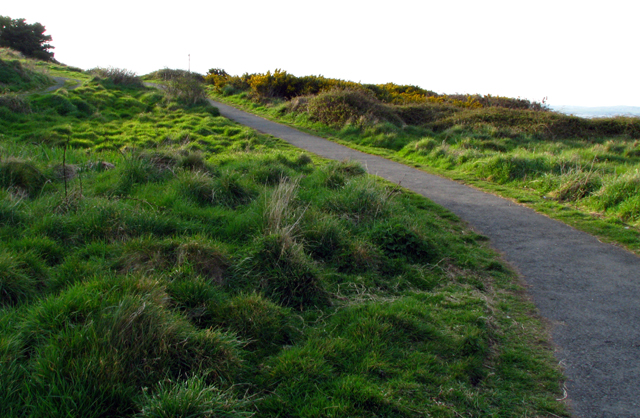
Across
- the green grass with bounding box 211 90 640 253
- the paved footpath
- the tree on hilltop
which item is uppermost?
the tree on hilltop

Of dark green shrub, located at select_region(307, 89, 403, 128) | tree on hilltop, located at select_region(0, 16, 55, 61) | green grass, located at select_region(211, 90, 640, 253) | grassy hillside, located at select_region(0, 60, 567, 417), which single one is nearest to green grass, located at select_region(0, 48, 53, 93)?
green grass, located at select_region(211, 90, 640, 253)

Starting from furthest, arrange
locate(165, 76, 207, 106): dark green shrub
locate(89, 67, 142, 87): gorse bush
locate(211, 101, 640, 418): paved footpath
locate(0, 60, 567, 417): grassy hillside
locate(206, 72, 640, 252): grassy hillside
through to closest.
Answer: locate(89, 67, 142, 87): gorse bush < locate(165, 76, 207, 106): dark green shrub < locate(206, 72, 640, 252): grassy hillside < locate(211, 101, 640, 418): paved footpath < locate(0, 60, 567, 417): grassy hillside

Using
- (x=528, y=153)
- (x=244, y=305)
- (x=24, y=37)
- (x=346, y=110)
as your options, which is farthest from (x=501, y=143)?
(x=24, y=37)

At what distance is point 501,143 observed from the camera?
48.8ft

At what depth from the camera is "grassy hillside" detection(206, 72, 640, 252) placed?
8031 mm

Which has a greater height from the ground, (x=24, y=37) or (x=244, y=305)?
(x=24, y=37)

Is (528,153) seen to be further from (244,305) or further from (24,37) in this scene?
(24,37)

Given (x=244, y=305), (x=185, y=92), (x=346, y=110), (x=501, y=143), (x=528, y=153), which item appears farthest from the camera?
(x=185, y=92)

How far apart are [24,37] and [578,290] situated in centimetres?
5529

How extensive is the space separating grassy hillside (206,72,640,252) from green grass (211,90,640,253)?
0.9 inches

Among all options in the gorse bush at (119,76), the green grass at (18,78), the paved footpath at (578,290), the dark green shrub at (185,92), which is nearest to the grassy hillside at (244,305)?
the paved footpath at (578,290)

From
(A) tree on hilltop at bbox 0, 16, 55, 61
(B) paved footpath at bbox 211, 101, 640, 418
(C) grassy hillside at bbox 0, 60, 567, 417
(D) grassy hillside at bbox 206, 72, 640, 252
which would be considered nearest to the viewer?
(C) grassy hillside at bbox 0, 60, 567, 417

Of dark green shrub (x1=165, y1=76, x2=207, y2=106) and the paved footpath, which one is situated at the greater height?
dark green shrub (x1=165, y1=76, x2=207, y2=106)

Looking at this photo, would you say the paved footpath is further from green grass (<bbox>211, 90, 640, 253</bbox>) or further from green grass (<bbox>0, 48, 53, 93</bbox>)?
green grass (<bbox>0, 48, 53, 93</bbox>)
